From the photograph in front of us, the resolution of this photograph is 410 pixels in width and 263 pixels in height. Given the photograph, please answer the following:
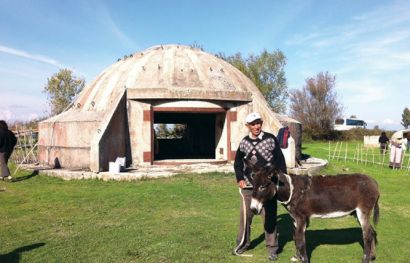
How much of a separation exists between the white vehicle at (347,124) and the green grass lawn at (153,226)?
46.0 meters

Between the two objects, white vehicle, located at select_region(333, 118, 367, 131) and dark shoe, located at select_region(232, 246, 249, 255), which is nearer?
dark shoe, located at select_region(232, 246, 249, 255)

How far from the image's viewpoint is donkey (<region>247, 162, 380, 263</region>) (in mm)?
6152

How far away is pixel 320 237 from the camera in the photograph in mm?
7875

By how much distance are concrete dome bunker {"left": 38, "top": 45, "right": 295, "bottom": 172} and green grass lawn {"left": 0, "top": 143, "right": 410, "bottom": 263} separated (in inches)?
135

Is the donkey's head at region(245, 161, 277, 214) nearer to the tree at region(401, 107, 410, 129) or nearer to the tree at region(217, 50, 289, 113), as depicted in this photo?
the tree at region(217, 50, 289, 113)

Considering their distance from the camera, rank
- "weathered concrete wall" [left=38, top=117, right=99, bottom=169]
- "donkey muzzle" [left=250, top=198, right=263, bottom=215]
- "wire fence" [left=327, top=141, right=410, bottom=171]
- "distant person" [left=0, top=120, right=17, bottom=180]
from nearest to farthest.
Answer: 1. "donkey muzzle" [left=250, top=198, right=263, bottom=215]
2. "distant person" [left=0, top=120, right=17, bottom=180]
3. "weathered concrete wall" [left=38, top=117, right=99, bottom=169]
4. "wire fence" [left=327, top=141, right=410, bottom=171]

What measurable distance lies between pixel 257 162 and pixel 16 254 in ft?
14.7

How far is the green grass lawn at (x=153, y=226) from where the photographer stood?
6.88 m

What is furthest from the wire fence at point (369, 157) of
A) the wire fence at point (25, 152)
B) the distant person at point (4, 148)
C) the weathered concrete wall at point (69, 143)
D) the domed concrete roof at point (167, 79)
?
the wire fence at point (25, 152)

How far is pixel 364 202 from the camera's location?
6289mm

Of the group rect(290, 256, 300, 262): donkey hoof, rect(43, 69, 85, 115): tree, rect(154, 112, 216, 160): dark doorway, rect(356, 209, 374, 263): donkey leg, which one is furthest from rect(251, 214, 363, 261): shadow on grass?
rect(43, 69, 85, 115): tree

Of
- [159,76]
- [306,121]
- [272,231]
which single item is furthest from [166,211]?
[306,121]

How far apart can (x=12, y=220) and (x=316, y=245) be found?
6.97m

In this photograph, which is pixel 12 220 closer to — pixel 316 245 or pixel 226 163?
pixel 316 245
